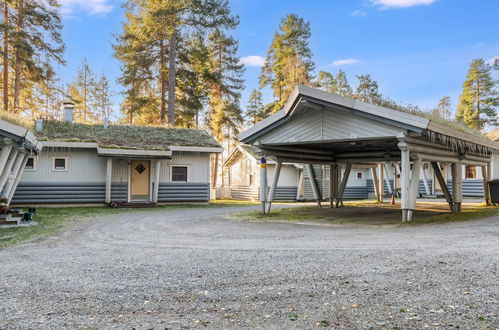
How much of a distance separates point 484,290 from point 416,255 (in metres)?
1.68

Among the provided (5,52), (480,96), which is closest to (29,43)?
(5,52)

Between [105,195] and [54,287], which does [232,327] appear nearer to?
[54,287]

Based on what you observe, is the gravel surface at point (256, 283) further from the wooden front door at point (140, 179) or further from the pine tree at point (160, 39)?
the pine tree at point (160, 39)

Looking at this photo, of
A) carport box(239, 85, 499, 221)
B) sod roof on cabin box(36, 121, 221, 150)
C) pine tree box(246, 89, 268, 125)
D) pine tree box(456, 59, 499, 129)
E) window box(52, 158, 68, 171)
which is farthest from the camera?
pine tree box(246, 89, 268, 125)

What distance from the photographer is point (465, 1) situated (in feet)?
51.4

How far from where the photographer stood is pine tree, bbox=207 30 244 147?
35.2 meters

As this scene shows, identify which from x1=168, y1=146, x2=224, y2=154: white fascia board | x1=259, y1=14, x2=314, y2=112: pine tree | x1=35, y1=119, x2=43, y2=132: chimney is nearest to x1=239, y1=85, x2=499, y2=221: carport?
x1=168, y1=146, x2=224, y2=154: white fascia board

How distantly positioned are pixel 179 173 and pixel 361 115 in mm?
11769

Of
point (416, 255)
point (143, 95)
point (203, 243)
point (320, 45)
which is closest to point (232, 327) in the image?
point (416, 255)

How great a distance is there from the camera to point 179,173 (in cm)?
1942

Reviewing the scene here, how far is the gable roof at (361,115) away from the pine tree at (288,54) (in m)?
24.5

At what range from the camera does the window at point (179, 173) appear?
1933 centimetres

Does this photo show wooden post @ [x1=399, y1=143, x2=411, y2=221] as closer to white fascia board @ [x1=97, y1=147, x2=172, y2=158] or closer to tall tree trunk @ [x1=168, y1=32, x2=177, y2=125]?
white fascia board @ [x1=97, y1=147, x2=172, y2=158]

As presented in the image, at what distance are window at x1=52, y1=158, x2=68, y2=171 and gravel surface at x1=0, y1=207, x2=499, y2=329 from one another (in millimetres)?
11290
